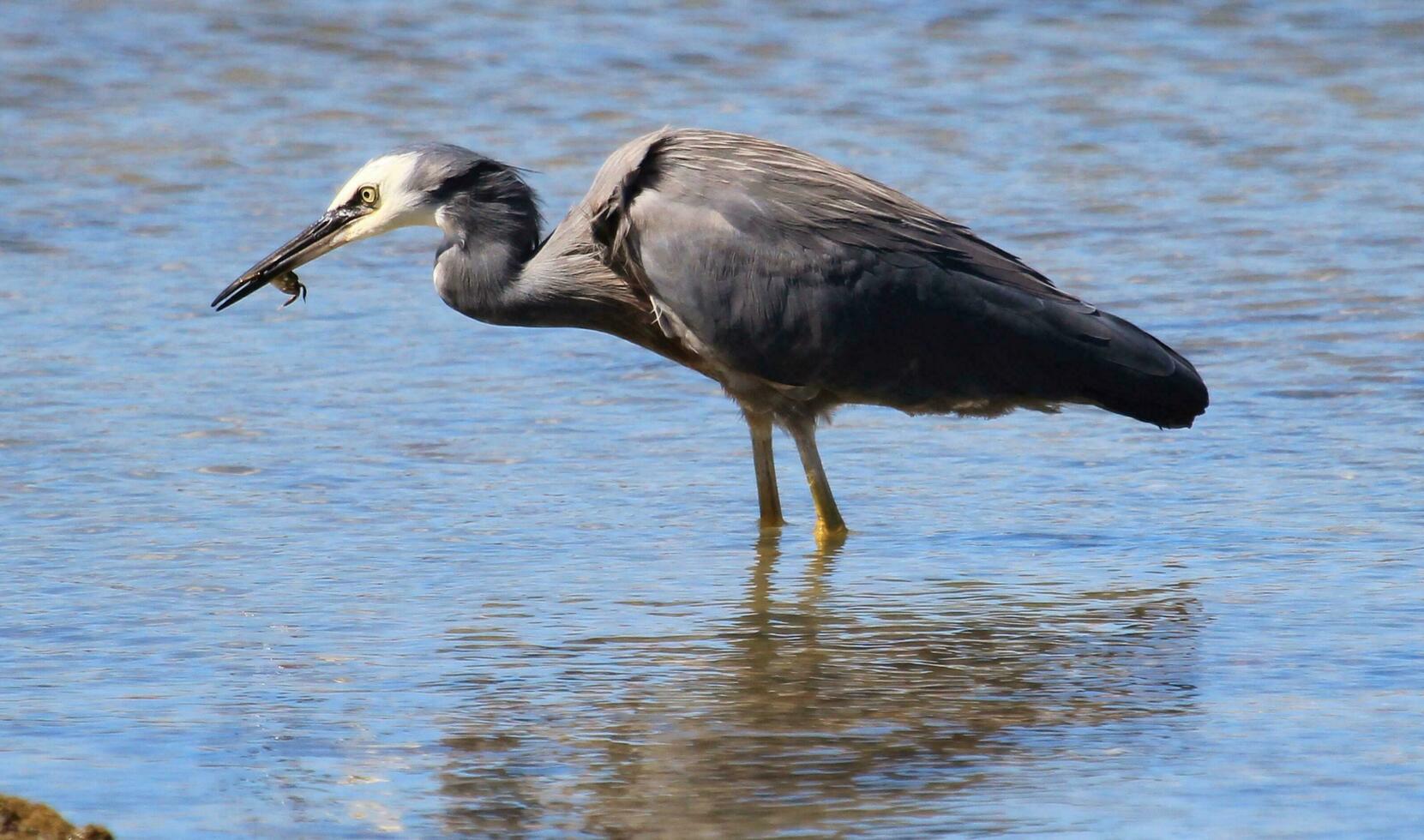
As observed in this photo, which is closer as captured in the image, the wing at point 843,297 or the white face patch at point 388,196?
the wing at point 843,297

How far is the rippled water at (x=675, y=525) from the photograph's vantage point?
443 cm

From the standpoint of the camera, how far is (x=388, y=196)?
22.0ft

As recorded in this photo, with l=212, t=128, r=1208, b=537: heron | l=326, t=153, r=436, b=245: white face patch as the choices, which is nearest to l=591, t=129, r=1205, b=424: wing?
l=212, t=128, r=1208, b=537: heron

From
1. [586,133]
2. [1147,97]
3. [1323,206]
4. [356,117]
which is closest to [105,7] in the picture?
[356,117]

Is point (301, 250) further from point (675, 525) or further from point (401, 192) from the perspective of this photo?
point (675, 525)

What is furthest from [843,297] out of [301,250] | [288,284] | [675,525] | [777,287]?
[288,284]

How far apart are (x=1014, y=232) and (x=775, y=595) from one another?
4752 mm

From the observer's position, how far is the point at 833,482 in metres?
7.11

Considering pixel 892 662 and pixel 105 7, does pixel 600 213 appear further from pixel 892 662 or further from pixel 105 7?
pixel 105 7

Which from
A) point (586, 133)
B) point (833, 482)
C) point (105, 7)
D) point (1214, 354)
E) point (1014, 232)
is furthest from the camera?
point (105, 7)

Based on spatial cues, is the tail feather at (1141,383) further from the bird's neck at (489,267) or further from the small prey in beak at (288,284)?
the small prey in beak at (288,284)

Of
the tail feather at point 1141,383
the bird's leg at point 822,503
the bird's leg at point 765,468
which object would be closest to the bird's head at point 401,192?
the bird's leg at point 765,468

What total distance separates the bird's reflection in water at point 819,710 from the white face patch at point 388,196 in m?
1.60

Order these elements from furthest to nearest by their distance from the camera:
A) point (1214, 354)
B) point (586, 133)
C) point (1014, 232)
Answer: point (586, 133) < point (1014, 232) < point (1214, 354)
